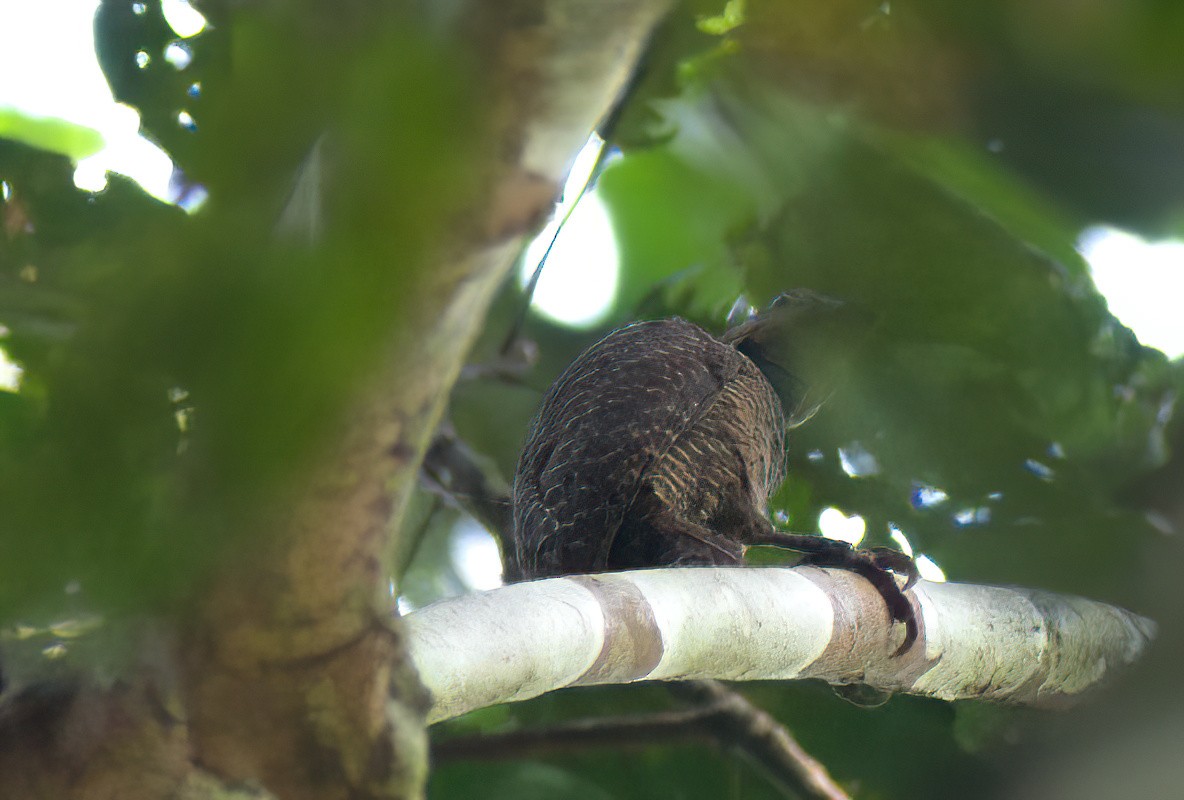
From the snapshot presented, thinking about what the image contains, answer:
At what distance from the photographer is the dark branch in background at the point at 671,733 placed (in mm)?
2605

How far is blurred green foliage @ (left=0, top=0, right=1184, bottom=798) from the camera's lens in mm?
487

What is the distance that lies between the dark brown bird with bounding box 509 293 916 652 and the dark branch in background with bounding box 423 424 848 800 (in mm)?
439

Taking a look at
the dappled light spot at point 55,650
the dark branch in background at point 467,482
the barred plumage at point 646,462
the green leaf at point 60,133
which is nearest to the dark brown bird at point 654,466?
the barred plumage at point 646,462

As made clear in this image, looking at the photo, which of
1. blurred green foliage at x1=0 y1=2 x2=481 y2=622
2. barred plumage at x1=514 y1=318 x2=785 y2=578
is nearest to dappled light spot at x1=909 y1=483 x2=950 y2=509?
barred plumage at x1=514 y1=318 x2=785 y2=578

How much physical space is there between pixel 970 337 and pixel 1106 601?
→ 49cm

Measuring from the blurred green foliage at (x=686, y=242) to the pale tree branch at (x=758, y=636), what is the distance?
0.44ft

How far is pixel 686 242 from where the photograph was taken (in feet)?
6.19

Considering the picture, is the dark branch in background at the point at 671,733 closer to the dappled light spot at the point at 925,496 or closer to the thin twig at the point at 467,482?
the thin twig at the point at 467,482

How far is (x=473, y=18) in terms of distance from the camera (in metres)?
0.51

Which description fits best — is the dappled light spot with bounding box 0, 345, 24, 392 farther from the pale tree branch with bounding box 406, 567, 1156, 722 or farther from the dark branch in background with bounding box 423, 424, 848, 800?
the dark branch in background with bounding box 423, 424, 848, 800

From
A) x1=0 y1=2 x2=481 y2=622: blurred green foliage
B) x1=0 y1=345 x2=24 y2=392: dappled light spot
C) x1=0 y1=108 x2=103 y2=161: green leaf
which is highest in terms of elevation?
x1=0 y1=2 x2=481 y2=622: blurred green foliage

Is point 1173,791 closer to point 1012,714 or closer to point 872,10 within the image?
point 872,10

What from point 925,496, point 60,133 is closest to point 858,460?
point 925,496

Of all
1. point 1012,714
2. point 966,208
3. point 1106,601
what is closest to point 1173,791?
point 1106,601
